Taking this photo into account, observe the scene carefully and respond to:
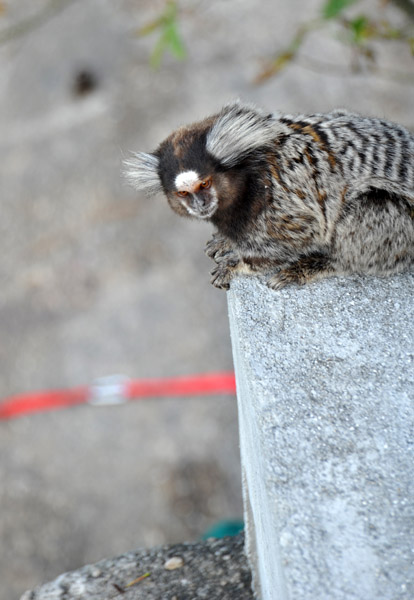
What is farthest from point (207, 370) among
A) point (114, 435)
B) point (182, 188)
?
point (182, 188)

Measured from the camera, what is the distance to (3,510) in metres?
4.05

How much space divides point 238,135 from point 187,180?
202 mm

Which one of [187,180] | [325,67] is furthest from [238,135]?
[325,67]

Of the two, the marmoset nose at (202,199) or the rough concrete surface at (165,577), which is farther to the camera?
the marmoset nose at (202,199)

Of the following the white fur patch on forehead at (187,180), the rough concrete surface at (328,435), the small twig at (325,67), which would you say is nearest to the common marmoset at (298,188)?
the white fur patch on forehead at (187,180)

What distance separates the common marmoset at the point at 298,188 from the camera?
78.4 inches

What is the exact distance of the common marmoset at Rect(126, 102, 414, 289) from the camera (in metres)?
1.99

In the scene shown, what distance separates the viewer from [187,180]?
79.8 inches

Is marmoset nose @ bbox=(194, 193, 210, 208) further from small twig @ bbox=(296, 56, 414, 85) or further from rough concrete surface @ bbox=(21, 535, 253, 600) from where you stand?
small twig @ bbox=(296, 56, 414, 85)

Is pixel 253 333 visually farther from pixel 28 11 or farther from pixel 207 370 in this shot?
pixel 28 11

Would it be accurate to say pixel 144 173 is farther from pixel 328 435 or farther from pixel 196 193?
pixel 328 435

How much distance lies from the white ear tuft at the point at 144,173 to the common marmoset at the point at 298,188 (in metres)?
0.02

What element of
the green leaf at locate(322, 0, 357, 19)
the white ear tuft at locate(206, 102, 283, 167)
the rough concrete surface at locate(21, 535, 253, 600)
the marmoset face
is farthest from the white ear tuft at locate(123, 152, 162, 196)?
the rough concrete surface at locate(21, 535, 253, 600)

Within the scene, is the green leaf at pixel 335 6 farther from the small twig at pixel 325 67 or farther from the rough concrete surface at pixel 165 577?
the small twig at pixel 325 67
